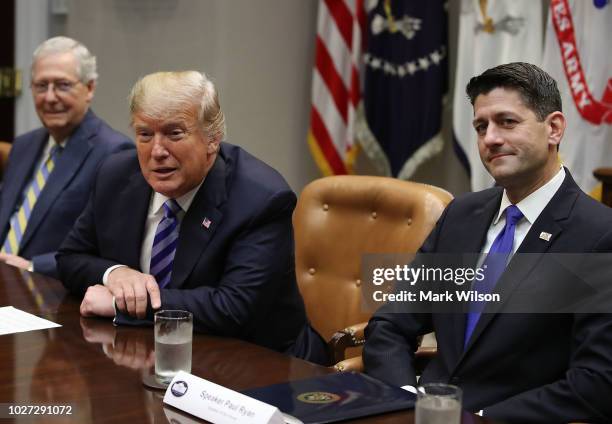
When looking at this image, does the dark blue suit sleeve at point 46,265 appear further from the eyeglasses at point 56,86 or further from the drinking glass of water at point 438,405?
the drinking glass of water at point 438,405

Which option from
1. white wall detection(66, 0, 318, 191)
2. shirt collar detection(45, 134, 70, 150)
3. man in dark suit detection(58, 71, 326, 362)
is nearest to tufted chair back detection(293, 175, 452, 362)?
man in dark suit detection(58, 71, 326, 362)

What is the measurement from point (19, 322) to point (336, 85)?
289 centimetres

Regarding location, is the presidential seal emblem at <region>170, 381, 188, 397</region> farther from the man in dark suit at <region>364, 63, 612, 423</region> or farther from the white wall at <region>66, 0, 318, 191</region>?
the white wall at <region>66, 0, 318, 191</region>

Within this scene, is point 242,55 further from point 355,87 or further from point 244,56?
point 355,87

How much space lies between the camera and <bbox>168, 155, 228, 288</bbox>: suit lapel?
2.69 meters

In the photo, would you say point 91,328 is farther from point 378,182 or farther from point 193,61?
point 193,61

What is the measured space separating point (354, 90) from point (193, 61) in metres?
0.93

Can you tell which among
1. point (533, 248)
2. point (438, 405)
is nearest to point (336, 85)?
point (533, 248)

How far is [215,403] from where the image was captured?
5.79ft

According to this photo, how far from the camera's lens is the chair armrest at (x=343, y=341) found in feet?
9.49

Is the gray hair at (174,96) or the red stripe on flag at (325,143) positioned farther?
the red stripe on flag at (325,143)

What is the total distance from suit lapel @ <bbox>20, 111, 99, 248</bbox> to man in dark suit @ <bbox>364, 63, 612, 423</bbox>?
1827 mm

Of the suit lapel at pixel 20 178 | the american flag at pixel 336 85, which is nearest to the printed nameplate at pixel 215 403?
the suit lapel at pixel 20 178

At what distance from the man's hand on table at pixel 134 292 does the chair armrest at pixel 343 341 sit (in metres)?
0.61
